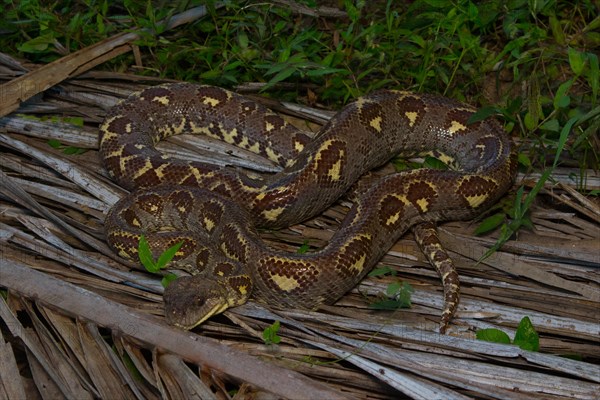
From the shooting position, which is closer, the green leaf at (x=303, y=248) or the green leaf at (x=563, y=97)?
the green leaf at (x=563, y=97)

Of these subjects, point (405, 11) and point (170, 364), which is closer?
point (170, 364)

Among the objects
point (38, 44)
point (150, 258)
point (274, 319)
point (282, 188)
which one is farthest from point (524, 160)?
point (38, 44)

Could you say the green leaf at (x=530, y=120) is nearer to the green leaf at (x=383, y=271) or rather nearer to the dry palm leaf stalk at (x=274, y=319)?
the dry palm leaf stalk at (x=274, y=319)

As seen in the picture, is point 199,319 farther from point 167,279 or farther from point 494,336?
point 494,336

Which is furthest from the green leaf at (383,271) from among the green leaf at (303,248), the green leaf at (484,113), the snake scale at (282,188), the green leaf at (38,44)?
the green leaf at (38,44)

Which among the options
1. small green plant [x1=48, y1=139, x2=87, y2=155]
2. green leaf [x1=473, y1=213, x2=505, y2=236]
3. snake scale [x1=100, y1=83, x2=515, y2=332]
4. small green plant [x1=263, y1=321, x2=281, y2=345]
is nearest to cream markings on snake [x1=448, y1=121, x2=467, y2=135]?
snake scale [x1=100, y1=83, x2=515, y2=332]

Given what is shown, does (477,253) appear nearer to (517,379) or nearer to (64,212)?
(517,379)

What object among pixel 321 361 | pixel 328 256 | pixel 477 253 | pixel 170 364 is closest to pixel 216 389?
pixel 170 364
